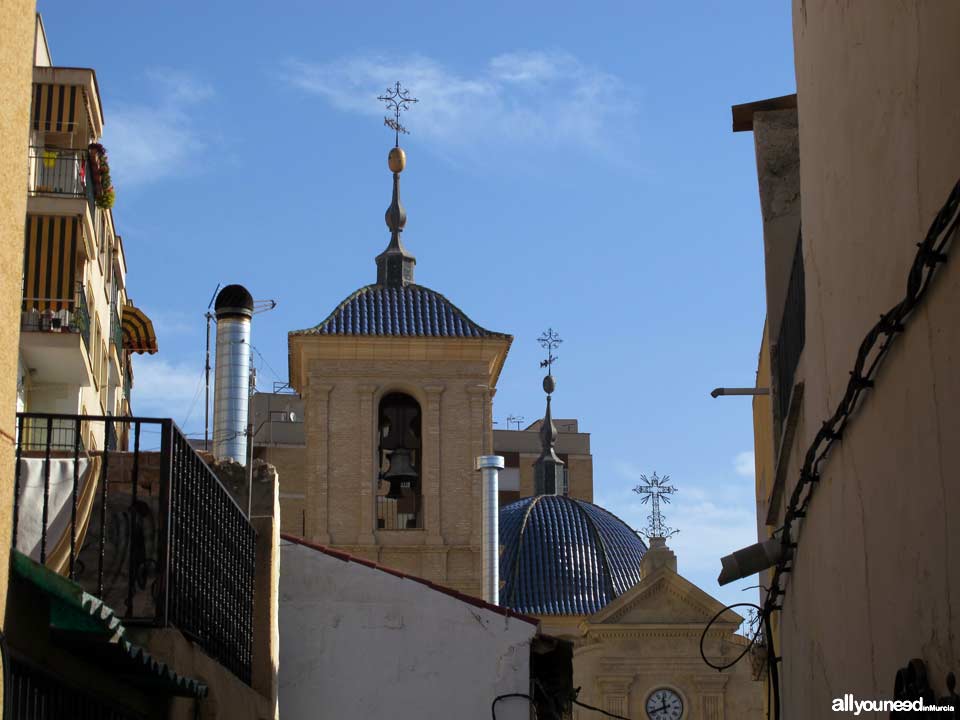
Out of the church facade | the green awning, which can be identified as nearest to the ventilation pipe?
the green awning

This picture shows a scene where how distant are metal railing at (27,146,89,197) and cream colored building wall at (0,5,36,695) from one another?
1868 cm

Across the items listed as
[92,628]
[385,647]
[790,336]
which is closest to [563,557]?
[385,647]

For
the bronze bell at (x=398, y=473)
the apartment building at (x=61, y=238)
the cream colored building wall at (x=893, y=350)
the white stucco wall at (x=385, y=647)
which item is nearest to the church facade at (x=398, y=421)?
the bronze bell at (x=398, y=473)

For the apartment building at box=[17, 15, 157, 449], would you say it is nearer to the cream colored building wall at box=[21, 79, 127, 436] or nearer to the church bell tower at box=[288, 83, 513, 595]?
the cream colored building wall at box=[21, 79, 127, 436]

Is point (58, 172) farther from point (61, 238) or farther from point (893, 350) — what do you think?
point (893, 350)

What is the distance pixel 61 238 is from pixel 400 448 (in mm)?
12625

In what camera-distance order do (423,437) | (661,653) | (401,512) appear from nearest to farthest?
(423,437) → (401,512) → (661,653)

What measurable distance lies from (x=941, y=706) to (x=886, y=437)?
110 cm

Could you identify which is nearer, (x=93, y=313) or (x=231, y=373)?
(x=231, y=373)

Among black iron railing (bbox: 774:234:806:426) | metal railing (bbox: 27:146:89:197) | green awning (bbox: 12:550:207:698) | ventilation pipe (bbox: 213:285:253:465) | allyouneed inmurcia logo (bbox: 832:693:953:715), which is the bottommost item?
allyouneed inmurcia logo (bbox: 832:693:953:715)

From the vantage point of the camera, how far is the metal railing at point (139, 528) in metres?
8.32

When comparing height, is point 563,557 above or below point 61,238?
below

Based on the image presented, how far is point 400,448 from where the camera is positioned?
3628 cm

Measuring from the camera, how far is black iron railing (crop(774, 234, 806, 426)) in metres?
9.47
